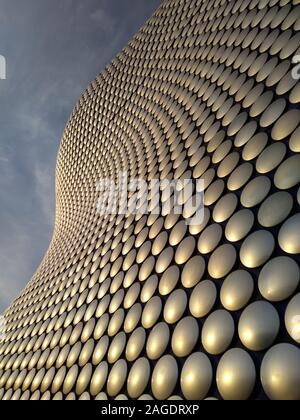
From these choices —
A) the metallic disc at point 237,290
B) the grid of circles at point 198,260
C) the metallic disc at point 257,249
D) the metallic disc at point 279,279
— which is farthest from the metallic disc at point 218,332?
the metallic disc at point 257,249

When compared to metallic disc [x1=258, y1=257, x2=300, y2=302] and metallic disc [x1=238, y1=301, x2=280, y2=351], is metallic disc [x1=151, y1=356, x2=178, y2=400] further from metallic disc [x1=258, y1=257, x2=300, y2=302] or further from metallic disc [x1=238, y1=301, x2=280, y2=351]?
metallic disc [x1=258, y1=257, x2=300, y2=302]

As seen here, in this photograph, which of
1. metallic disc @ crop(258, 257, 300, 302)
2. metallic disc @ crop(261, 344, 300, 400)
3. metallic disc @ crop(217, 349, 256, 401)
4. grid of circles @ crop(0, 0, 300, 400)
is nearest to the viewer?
metallic disc @ crop(261, 344, 300, 400)

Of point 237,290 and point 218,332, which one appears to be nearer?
point 218,332

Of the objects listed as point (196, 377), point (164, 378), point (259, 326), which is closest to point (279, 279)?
point (259, 326)

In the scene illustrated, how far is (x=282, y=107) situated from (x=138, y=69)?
39.0 feet

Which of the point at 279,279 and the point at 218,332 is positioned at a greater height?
the point at 279,279

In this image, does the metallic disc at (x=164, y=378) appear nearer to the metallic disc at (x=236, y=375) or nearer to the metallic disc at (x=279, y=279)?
the metallic disc at (x=236, y=375)

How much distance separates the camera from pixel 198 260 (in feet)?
17.3

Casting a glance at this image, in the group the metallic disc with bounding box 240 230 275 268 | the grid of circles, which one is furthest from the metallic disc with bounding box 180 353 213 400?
the metallic disc with bounding box 240 230 275 268

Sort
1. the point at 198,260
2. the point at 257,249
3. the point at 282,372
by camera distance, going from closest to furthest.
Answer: the point at 282,372 → the point at 257,249 → the point at 198,260

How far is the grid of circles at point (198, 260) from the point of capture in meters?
3.78

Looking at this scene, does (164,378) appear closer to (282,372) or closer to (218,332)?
(218,332)

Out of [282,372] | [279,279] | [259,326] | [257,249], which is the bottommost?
[282,372]

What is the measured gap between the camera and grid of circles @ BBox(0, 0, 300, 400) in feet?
12.4
